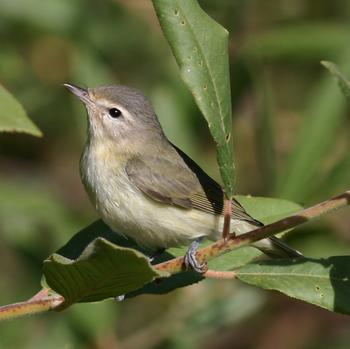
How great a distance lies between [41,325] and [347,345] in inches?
75.7

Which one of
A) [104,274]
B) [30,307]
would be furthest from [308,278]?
[30,307]

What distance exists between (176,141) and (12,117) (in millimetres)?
1853

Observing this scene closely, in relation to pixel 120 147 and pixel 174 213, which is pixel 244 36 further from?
pixel 174 213

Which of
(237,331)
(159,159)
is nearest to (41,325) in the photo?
(237,331)

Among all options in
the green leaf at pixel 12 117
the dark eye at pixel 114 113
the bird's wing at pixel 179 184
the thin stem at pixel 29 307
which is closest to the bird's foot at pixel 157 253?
the bird's wing at pixel 179 184

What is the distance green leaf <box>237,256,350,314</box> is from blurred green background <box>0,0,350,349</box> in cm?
156

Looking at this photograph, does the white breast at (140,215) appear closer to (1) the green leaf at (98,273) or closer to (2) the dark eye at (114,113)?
(2) the dark eye at (114,113)

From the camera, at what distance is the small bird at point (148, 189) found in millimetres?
3621

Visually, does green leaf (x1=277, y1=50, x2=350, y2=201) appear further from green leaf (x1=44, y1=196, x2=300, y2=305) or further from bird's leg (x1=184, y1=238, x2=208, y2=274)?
bird's leg (x1=184, y1=238, x2=208, y2=274)

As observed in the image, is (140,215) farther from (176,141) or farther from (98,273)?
(176,141)

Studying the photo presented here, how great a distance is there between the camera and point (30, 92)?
5.87 m

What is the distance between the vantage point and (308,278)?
110 inches

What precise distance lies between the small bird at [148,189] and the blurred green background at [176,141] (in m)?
0.73

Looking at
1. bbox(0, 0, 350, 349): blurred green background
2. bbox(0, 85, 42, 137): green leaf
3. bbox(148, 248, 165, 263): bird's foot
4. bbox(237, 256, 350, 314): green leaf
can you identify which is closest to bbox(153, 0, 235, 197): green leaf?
bbox(237, 256, 350, 314): green leaf
